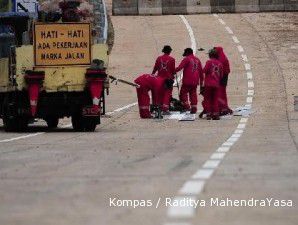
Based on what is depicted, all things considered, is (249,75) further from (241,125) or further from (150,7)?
(150,7)

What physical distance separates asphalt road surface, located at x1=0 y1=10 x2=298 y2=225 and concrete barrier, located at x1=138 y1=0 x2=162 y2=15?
23474mm

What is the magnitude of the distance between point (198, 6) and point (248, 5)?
2.62 meters

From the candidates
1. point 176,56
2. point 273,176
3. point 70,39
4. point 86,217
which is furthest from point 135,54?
point 86,217

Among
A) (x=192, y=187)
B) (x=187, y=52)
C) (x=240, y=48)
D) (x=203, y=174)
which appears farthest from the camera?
(x=240, y=48)

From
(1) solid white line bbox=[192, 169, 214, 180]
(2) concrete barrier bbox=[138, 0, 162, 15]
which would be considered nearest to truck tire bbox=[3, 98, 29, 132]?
(1) solid white line bbox=[192, 169, 214, 180]

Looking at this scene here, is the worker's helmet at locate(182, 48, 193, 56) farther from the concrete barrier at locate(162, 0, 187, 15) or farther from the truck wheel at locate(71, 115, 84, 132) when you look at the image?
the concrete barrier at locate(162, 0, 187, 15)

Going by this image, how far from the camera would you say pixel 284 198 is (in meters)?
10.4

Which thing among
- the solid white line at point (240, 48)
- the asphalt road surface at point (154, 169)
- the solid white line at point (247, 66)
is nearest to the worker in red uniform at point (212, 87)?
the asphalt road surface at point (154, 169)

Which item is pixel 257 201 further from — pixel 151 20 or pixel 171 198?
pixel 151 20

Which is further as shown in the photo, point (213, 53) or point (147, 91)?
point (213, 53)

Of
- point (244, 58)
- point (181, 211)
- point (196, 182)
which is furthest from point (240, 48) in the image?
point (181, 211)

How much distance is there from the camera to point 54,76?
25.5 m

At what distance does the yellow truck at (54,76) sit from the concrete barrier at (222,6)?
35549 millimetres

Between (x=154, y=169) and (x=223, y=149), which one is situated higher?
(x=154, y=169)
